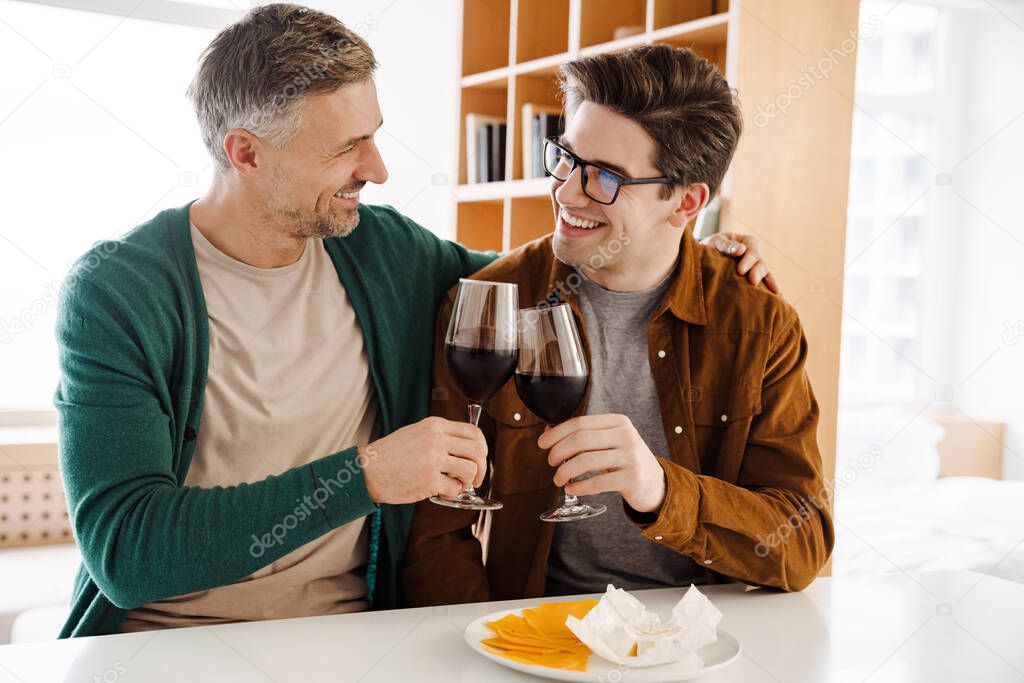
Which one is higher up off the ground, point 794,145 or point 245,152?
point 794,145

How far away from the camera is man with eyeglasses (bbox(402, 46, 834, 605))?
5.70 ft

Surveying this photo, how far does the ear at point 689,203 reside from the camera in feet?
6.17

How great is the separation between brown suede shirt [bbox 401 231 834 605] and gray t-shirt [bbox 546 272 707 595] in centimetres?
3

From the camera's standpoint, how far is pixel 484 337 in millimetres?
1275

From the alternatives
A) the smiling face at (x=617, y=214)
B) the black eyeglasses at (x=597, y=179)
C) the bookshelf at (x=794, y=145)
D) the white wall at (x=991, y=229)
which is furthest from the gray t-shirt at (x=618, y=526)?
the white wall at (x=991, y=229)

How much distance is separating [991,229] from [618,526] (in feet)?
16.7

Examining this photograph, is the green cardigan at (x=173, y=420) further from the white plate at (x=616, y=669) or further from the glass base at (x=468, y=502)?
the white plate at (x=616, y=669)

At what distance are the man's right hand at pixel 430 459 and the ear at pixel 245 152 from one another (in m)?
0.69

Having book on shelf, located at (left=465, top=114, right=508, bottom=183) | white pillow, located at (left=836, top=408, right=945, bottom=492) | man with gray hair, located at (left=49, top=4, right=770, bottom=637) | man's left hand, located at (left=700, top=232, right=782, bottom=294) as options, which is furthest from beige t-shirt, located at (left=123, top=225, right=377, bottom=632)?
white pillow, located at (left=836, top=408, right=945, bottom=492)

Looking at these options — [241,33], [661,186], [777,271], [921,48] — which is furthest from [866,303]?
[241,33]

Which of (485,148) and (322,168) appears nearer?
(322,168)

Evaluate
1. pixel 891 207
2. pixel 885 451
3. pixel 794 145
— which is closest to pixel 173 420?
pixel 794 145

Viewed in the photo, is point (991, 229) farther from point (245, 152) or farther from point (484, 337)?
point (484, 337)

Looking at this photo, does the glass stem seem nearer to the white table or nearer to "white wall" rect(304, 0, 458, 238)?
the white table
